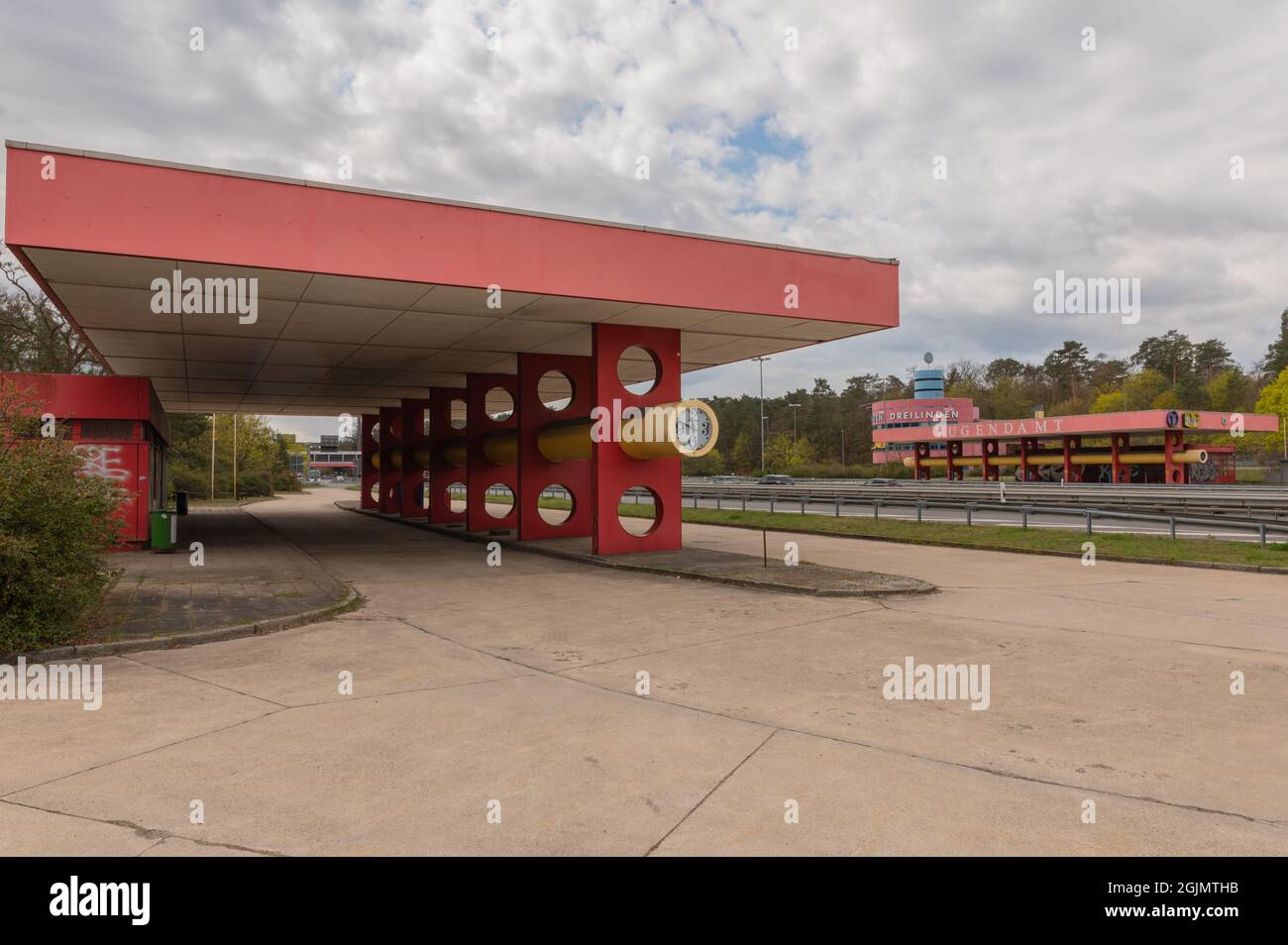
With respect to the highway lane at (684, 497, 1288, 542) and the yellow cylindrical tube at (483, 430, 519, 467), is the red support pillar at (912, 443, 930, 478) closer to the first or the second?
the highway lane at (684, 497, 1288, 542)

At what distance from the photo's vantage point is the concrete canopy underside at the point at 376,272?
10.6 m

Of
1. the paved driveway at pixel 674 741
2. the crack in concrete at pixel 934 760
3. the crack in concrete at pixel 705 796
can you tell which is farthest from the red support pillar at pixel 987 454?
the crack in concrete at pixel 705 796

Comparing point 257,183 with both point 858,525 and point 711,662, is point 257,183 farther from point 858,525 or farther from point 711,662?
point 858,525

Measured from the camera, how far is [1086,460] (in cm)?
5138

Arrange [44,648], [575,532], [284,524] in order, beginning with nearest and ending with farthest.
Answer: [44,648] → [575,532] → [284,524]

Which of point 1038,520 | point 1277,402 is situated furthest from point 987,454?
point 1038,520

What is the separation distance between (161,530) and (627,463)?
1146 centimetres

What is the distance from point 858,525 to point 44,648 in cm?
2068

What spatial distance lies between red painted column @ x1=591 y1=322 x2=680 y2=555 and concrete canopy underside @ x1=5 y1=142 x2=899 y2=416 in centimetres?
52

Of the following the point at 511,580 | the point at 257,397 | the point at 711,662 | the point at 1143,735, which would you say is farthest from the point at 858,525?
the point at 257,397

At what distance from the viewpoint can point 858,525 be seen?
24.2 meters

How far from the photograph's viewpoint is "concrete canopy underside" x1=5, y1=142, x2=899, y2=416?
1065 cm

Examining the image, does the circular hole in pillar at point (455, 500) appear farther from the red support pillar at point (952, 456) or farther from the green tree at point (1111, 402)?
the green tree at point (1111, 402)

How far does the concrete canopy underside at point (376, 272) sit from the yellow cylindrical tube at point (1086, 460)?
37.6 meters
